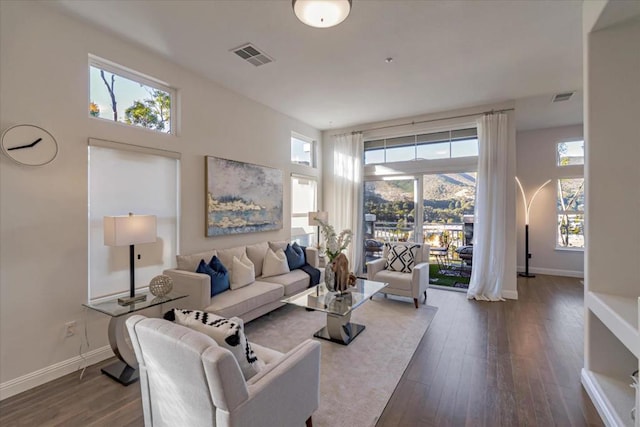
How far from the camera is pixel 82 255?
272 cm

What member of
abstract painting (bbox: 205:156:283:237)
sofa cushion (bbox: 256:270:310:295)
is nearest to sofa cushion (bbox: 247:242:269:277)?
sofa cushion (bbox: 256:270:310:295)

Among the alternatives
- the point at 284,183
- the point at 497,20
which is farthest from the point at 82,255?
the point at 497,20

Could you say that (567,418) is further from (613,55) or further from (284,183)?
(284,183)

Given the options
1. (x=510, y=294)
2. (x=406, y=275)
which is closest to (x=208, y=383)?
(x=406, y=275)

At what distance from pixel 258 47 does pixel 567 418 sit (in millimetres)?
4149

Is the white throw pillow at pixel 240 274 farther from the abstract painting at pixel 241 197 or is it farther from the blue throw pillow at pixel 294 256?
the blue throw pillow at pixel 294 256

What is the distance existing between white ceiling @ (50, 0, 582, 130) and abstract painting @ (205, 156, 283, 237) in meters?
1.16

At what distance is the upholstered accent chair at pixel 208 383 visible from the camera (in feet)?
4.02

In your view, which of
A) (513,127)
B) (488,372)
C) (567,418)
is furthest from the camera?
(513,127)

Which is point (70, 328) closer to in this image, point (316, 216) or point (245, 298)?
point (245, 298)

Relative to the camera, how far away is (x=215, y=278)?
10.8ft

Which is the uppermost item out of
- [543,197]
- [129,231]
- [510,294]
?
[543,197]

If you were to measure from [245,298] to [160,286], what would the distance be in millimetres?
867

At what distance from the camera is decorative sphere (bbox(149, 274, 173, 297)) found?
9.05 ft
